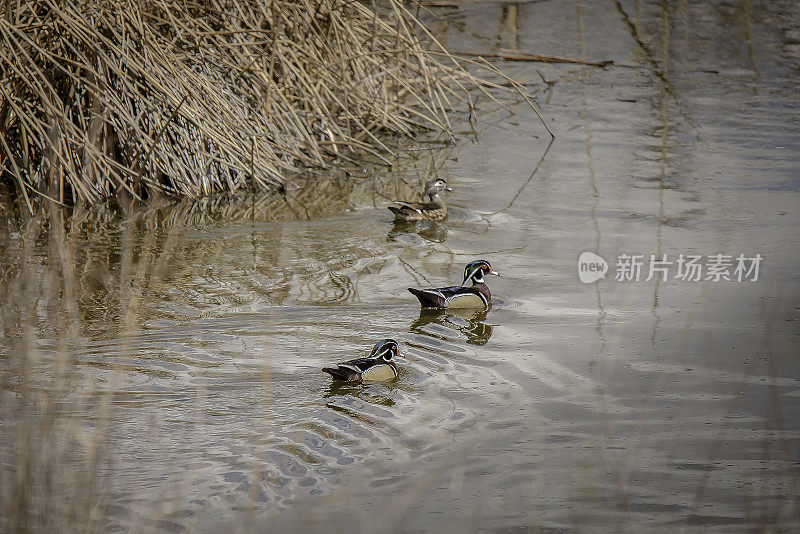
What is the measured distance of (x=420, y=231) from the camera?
8.65 m

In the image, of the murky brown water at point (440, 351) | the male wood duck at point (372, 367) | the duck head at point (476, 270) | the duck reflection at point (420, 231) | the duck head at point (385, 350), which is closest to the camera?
the murky brown water at point (440, 351)

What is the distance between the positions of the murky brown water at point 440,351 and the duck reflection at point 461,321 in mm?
30

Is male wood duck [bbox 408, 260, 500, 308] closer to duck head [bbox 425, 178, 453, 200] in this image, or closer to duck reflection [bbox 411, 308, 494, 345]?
duck reflection [bbox 411, 308, 494, 345]

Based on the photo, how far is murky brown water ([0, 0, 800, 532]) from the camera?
179 inches

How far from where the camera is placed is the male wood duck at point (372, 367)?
5.64 metres

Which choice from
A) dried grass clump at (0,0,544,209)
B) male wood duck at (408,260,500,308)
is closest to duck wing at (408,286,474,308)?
male wood duck at (408,260,500,308)

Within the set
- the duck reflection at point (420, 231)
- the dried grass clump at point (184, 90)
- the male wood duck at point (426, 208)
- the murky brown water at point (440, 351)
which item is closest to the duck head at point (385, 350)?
the murky brown water at point (440, 351)

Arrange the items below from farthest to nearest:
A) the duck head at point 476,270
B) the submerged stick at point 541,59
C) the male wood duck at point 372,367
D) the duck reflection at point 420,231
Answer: the submerged stick at point 541,59
the duck reflection at point 420,231
the duck head at point 476,270
the male wood duck at point 372,367

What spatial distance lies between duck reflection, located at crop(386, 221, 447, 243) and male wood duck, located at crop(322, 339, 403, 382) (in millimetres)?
2680

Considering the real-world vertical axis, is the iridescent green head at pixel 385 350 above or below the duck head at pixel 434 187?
below

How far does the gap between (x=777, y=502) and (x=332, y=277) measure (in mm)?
3697

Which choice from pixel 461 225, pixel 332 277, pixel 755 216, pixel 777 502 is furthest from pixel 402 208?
pixel 777 502

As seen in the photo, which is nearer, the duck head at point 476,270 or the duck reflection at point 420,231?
the duck head at point 476,270

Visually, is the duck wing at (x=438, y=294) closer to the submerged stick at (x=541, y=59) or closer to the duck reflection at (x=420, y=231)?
the duck reflection at (x=420, y=231)
